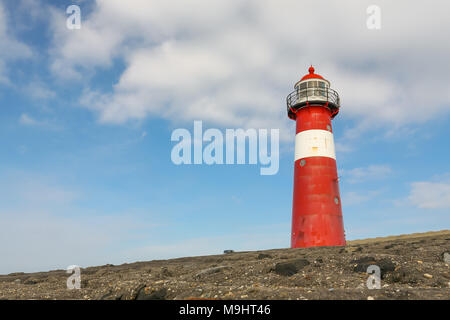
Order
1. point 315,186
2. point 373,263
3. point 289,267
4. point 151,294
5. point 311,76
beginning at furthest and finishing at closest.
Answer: point 311,76 → point 315,186 → point 289,267 → point 373,263 → point 151,294

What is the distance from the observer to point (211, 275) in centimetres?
1078

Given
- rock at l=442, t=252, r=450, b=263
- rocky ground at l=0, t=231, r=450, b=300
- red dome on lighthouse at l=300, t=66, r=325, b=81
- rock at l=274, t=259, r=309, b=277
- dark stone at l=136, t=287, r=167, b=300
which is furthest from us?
red dome on lighthouse at l=300, t=66, r=325, b=81

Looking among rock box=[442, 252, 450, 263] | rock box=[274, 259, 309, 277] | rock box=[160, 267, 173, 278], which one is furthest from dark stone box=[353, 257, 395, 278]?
rock box=[160, 267, 173, 278]

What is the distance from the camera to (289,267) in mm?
9961

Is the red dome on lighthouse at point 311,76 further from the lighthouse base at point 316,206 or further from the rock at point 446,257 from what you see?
the rock at point 446,257

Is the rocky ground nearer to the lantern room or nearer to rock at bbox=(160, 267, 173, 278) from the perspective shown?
rock at bbox=(160, 267, 173, 278)

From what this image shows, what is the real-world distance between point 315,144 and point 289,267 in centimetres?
1313

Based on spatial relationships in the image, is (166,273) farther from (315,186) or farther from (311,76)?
(311,76)

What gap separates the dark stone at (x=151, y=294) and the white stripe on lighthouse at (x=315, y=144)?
15.6 metres

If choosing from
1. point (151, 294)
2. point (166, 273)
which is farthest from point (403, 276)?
point (166, 273)

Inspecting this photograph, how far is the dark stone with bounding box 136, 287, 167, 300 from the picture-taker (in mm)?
7923

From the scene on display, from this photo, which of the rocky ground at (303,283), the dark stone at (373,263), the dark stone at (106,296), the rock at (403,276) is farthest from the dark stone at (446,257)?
the dark stone at (106,296)

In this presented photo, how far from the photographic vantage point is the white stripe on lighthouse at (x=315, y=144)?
21828 mm
